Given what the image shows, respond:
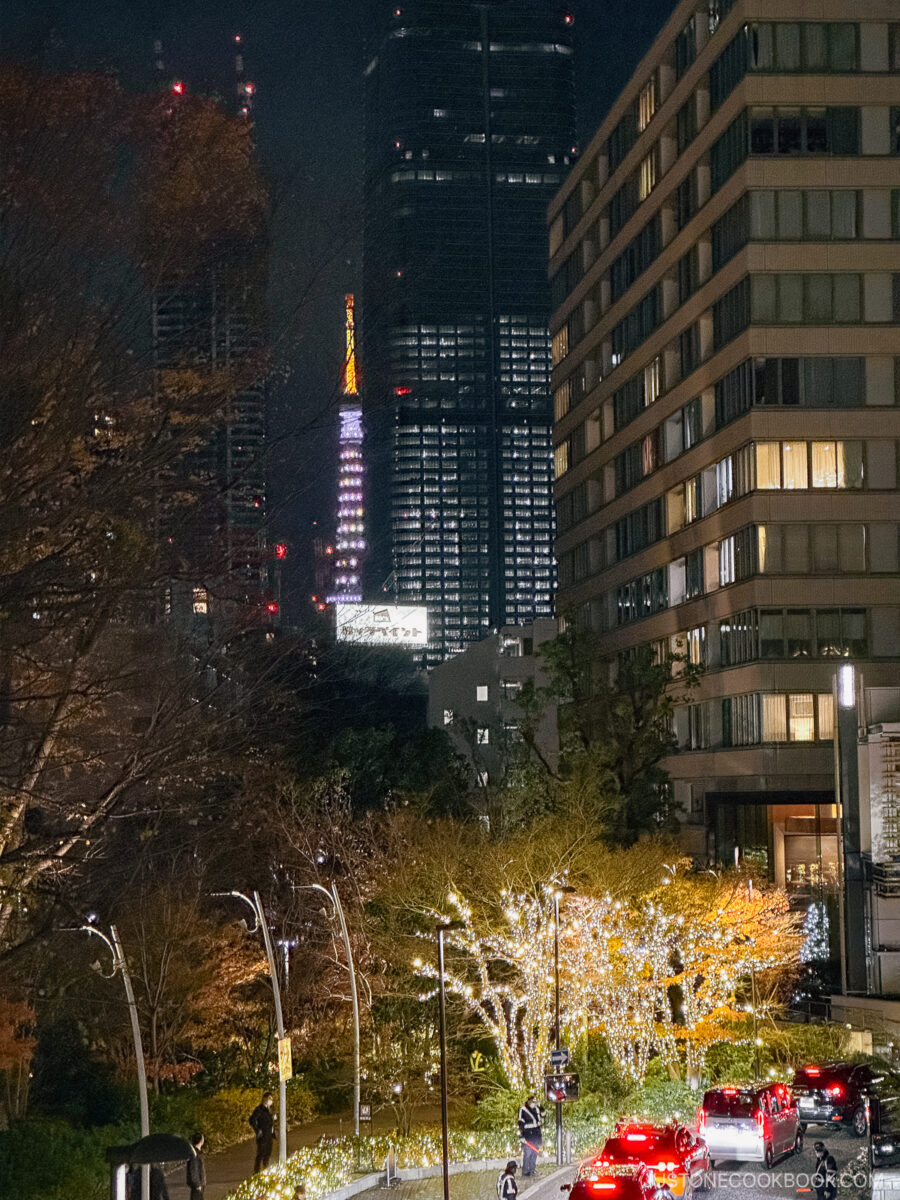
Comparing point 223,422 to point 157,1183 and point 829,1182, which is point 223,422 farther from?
point 829,1182

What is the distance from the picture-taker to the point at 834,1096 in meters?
36.7

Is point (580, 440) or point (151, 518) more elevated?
point (580, 440)

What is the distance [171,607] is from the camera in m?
13.5

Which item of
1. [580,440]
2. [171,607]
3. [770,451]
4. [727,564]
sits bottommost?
[171,607]

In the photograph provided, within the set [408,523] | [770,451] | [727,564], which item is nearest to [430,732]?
[727,564]

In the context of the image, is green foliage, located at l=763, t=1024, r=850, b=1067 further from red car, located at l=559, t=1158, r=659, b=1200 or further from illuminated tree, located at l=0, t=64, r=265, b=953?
illuminated tree, located at l=0, t=64, r=265, b=953

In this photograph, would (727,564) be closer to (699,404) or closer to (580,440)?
(699,404)

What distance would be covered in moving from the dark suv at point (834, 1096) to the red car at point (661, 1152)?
836 centimetres

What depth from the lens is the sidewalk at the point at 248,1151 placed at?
40.2 meters

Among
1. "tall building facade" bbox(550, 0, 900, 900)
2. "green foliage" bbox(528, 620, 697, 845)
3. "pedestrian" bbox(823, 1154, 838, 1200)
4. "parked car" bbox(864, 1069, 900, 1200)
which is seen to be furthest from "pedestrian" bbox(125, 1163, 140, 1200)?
"tall building facade" bbox(550, 0, 900, 900)

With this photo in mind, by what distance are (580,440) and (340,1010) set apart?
40.0m

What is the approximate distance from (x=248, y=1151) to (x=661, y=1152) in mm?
21681

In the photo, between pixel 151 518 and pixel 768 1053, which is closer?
pixel 151 518

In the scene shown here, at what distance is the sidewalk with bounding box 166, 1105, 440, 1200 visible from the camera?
40228mm
